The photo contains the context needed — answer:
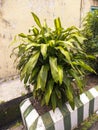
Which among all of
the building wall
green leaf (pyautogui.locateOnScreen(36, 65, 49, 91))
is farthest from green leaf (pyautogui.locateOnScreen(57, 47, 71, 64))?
the building wall

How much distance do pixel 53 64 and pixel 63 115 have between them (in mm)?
A: 815

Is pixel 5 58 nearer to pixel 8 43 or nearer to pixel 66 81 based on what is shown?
pixel 8 43

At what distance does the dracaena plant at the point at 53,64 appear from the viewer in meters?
2.33

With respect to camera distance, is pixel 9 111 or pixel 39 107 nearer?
pixel 39 107

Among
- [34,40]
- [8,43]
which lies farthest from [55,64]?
[8,43]

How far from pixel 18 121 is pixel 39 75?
55.5 inches

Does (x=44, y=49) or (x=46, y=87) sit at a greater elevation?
(x=44, y=49)

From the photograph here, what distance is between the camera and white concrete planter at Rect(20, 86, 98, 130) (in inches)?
96.3

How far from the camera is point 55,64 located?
2326 millimetres

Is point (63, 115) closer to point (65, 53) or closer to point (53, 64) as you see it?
point (53, 64)

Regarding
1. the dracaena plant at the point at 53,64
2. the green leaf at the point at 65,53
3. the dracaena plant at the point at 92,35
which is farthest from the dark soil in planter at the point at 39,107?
the dracaena plant at the point at 92,35

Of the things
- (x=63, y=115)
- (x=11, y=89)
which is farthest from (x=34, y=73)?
(x=11, y=89)

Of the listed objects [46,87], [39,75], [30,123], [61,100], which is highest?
[39,75]

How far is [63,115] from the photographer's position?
8.30 ft
